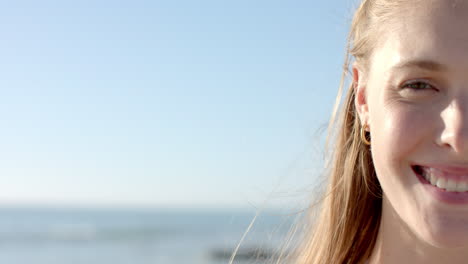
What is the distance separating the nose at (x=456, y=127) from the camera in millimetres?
2193

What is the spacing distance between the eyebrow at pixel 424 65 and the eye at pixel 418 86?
0.20 feet

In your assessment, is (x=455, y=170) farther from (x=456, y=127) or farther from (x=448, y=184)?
(x=456, y=127)

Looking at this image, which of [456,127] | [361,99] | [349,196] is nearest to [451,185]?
[456,127]

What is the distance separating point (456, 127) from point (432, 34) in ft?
1.19

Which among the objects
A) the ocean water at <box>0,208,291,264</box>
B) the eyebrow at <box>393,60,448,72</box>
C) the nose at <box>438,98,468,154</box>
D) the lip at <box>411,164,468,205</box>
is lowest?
the lip at <box>411,164,468,205</box>

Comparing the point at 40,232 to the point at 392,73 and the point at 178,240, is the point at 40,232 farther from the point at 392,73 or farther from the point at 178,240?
the point at 392,73

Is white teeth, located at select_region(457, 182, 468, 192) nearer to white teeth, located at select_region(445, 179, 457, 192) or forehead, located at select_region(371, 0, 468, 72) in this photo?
white teeth, located at select_region(445, 179, 457, 192)

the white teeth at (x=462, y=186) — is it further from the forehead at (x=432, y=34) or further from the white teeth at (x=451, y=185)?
the forehead at (x=432, y=34)

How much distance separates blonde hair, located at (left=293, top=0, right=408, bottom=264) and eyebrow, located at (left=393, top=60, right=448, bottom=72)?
1.79 feet

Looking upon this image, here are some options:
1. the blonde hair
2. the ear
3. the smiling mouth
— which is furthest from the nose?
the blonde hair

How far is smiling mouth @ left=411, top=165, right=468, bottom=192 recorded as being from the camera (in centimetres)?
229

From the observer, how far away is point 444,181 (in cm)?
230

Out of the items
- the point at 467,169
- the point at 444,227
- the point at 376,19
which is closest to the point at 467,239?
the point at 444,227

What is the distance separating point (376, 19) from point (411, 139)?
68 cm
